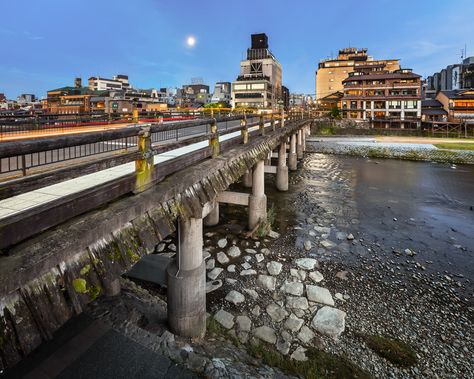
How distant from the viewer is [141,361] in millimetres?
5641

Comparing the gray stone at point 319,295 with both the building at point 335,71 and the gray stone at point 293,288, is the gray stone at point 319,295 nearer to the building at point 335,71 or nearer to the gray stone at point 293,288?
the gray stone at point 293,288

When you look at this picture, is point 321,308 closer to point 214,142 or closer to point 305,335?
point 305,335

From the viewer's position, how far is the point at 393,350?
6414mm

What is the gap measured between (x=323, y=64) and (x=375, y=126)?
211 feet

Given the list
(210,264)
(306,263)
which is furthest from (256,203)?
(210,264)

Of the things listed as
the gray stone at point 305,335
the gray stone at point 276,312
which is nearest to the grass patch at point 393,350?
the gray stone at point 305,335

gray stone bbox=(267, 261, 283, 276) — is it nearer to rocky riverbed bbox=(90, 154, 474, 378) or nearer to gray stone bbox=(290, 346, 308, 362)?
rocky riverbed bbox=(90, 154, 474, 378)

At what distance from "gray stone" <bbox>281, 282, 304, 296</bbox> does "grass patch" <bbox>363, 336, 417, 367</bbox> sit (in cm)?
214

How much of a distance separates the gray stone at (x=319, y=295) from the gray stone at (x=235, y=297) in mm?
1872

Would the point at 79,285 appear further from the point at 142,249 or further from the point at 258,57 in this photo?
the point at 258,57

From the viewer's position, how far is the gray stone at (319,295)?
8.12m

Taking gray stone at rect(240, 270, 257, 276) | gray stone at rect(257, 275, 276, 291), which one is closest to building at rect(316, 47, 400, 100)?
gray stone at rect(240, 270, 257, 276)

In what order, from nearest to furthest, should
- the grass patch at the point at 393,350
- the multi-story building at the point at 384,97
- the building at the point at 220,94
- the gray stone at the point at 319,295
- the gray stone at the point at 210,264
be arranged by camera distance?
the grass patch at the point at 393,350 → the gray stone at the point at 319,295 → the gray stone at the point at 210,264 → the multi-story building at the point at 384,97 → the building at the point at 220,94

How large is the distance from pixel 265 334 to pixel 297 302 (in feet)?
5.07
